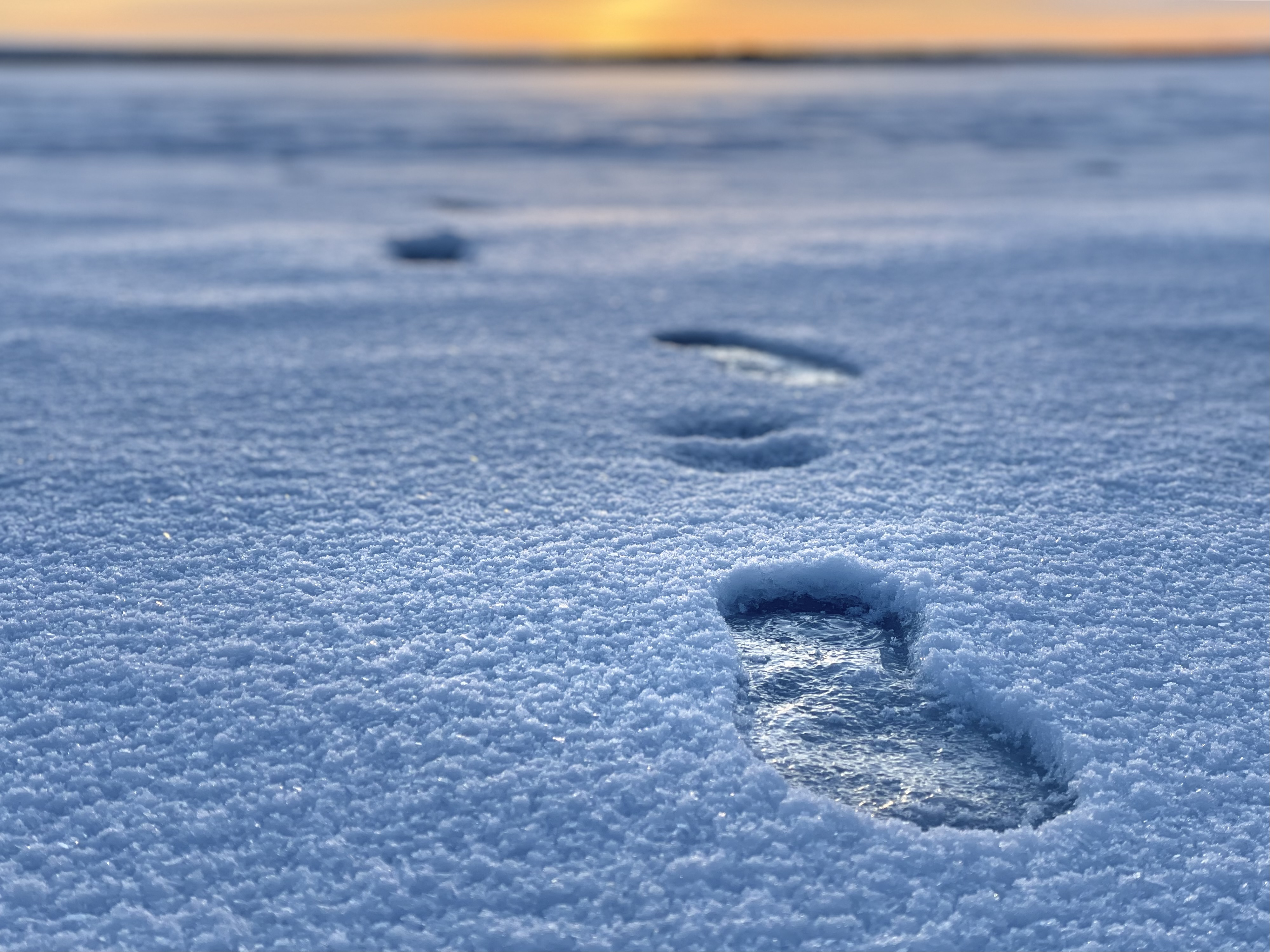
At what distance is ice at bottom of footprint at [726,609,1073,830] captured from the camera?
869 mm

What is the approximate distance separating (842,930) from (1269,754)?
47cm

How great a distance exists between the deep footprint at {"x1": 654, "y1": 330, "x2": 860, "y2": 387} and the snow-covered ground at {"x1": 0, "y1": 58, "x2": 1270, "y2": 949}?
0.9 inches

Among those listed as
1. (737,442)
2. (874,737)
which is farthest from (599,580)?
(737,442)

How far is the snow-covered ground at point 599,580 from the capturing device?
0.78m

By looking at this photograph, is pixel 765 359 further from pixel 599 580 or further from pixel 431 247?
pixel 431 247

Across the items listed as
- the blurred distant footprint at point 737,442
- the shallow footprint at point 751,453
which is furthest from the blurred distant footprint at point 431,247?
the shallow footprint at point 751,453

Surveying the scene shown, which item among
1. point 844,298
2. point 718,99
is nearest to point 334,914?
point 844,298

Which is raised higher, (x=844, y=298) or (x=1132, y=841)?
(x=844, y=298)

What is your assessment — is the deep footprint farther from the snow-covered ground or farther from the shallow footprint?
the shallow footprint

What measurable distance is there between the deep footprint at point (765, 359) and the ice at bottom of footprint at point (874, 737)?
876 mm

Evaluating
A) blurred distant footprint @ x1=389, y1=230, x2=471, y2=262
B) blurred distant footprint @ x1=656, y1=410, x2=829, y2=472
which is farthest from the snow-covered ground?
blurred distant footprint @ x1=389, y1=230, x2=471, y2=262

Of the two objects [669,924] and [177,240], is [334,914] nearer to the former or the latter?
[669,924]

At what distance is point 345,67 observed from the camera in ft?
90.2

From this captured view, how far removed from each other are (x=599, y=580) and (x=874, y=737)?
1.22 feet
